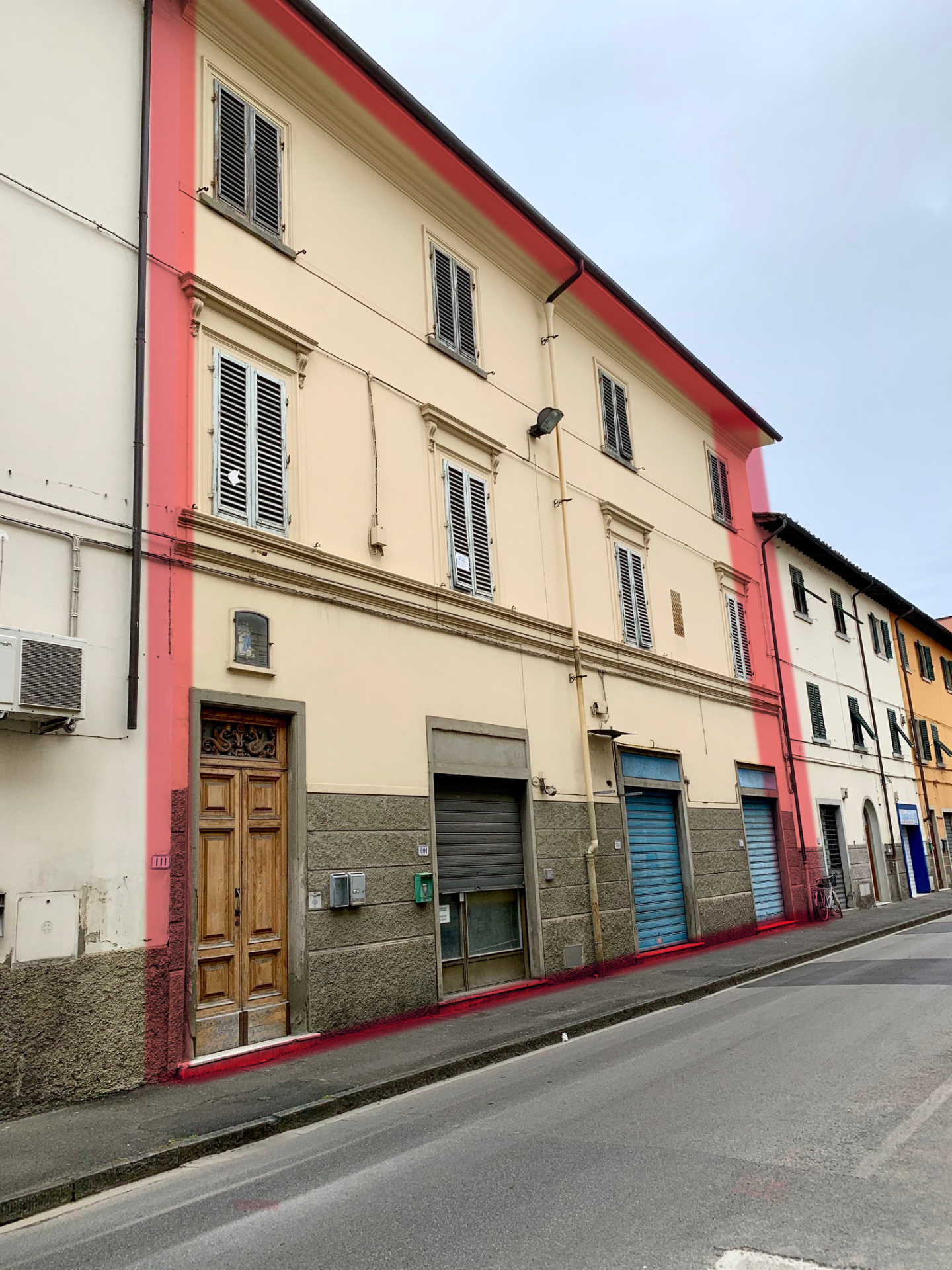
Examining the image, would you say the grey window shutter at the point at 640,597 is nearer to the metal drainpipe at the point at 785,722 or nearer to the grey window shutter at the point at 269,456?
the metal drainpipe at the point at 785,722

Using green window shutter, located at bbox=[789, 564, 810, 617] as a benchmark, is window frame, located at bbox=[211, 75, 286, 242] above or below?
above

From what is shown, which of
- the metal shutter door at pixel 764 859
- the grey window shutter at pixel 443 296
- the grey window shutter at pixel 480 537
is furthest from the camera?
the metal shutter door at pixel 764 859

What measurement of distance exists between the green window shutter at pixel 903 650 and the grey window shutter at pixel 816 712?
976 cm

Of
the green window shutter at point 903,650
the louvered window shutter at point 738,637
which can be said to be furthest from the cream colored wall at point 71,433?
the green window shutter at point 903,650

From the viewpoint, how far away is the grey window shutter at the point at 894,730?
2897cm

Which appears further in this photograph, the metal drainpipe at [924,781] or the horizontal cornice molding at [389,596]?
the metal drainpipe at [924,781]

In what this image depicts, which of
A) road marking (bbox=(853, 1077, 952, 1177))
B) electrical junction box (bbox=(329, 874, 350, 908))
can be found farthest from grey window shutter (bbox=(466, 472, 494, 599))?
road marking (bbox=(853, 1077, 952, 1177))

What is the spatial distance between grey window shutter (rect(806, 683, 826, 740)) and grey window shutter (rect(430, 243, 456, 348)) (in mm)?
14125

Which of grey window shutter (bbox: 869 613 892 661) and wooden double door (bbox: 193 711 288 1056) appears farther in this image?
grey window shutter (bbox: 869 613 892 661)

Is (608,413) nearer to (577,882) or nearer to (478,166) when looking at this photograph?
(478,166)

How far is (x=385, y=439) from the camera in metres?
11.5

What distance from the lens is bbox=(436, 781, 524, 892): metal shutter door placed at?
11.4 m

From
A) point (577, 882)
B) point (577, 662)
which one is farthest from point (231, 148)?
point (577, 882)

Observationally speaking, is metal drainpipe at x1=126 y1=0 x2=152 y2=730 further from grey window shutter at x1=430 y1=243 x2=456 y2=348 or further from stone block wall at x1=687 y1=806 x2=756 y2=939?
stone block wall at x1=687 y1=806 x2=756 y2=939
